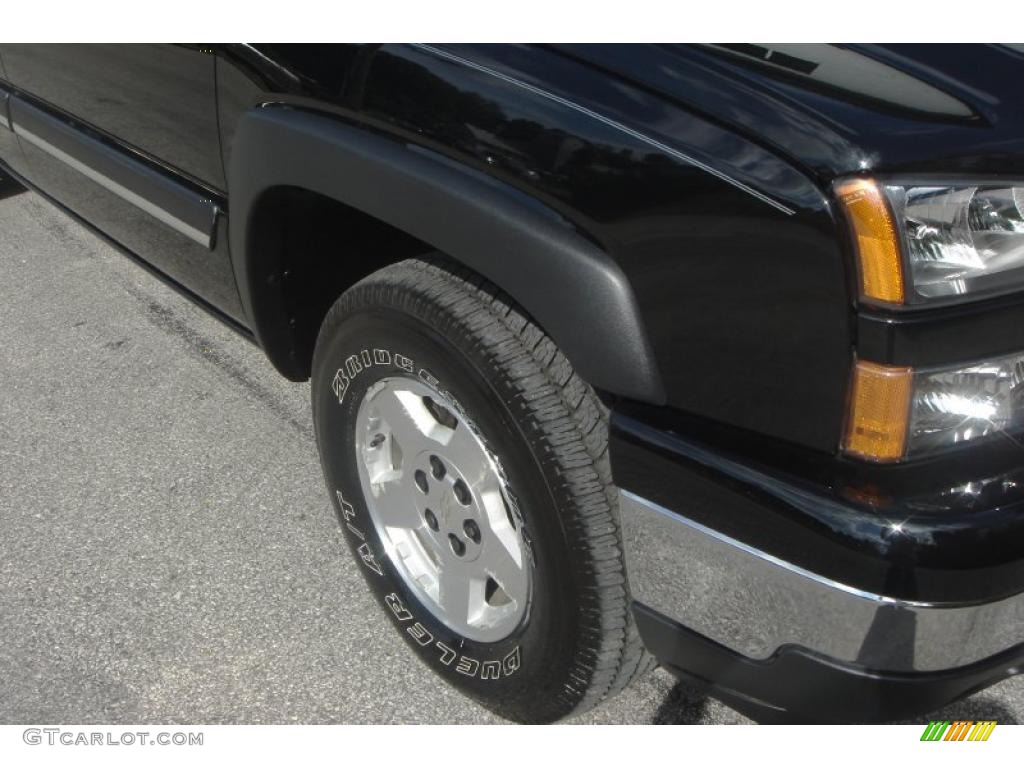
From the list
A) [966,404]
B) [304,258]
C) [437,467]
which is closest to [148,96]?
[304,258]

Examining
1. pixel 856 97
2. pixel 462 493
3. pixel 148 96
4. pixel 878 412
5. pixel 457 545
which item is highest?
pixel 856 97

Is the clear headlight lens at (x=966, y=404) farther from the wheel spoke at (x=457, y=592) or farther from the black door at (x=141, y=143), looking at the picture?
the black door at (x=141, y=143)

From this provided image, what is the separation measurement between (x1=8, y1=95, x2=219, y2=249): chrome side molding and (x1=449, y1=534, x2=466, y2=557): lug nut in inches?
37.8

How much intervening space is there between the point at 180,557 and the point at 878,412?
1809 mm

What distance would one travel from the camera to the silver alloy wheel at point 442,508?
1.88 meters

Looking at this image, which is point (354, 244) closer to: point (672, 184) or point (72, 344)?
point (672, 184)

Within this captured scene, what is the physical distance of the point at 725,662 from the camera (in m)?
1.61

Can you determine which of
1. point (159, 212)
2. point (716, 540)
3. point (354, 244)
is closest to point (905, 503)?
point (716, 540)

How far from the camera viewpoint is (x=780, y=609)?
1481 mm

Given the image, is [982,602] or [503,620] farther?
[503,620]

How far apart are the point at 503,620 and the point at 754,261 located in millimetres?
927
